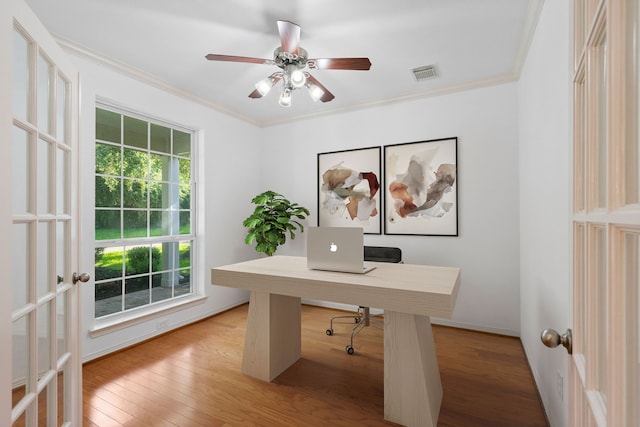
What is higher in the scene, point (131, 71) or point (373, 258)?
point (131, 71)

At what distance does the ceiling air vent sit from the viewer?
9.20ft

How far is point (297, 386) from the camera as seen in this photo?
2109 millimetres

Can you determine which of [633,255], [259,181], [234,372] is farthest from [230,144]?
[633,255]

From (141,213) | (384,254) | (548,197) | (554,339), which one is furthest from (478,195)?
(141,213)

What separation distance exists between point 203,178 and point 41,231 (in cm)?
232

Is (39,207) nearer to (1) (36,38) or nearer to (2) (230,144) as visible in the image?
(1) (36,38)

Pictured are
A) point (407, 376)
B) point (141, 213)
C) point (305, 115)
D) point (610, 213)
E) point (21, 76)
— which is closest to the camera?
point (610, 213)

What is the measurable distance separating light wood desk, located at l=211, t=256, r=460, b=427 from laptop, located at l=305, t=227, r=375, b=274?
6 centimetres

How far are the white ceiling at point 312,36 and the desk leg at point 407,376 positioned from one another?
2024mm

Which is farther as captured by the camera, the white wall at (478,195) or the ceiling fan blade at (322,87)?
the white wall at (478,195)

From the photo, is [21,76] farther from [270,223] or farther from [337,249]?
[270,223]

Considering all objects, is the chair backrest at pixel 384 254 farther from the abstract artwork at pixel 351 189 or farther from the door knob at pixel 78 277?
the door knob at pixel 78 277

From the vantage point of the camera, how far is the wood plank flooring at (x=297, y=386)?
179 centimetres

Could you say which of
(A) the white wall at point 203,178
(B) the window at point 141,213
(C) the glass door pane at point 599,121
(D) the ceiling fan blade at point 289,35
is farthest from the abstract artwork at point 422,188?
(C) the glass door pane at point 599,121
